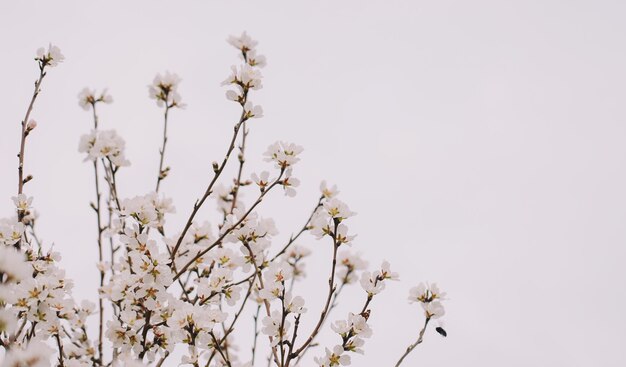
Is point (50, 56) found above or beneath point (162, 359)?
above

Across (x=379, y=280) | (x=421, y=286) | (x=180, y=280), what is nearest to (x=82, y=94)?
(x=180, y=280)

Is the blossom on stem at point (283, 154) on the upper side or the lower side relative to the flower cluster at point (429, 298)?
upper

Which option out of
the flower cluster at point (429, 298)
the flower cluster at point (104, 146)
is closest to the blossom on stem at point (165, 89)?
the flower cluster at point (104, 146)

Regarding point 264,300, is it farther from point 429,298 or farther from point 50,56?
point 50,56

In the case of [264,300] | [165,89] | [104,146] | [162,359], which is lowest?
[162,359]

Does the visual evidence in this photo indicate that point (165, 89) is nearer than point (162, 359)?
No

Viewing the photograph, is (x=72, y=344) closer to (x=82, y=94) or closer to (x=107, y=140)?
(x=107, y=140)

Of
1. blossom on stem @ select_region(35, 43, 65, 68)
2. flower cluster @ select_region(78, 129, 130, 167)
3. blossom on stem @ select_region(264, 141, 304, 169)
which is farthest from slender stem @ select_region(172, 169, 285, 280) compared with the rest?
blossom on stem @ select_region(35, 43, 65, 68)

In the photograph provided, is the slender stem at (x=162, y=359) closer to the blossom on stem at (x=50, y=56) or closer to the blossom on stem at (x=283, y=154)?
the blossom on stem at (x=283, y=154)

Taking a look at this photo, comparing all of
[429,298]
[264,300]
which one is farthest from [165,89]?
[429,298]

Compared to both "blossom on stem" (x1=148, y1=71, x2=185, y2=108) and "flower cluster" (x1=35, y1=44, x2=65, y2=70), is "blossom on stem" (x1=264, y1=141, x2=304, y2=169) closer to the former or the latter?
"blossom on stem" (x1=148, y1=71, x2=185, y2=108)

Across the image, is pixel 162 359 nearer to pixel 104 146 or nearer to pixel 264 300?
pixel 264 300

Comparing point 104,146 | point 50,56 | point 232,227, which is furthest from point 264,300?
point 50,56

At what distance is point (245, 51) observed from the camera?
2912 millimetres
